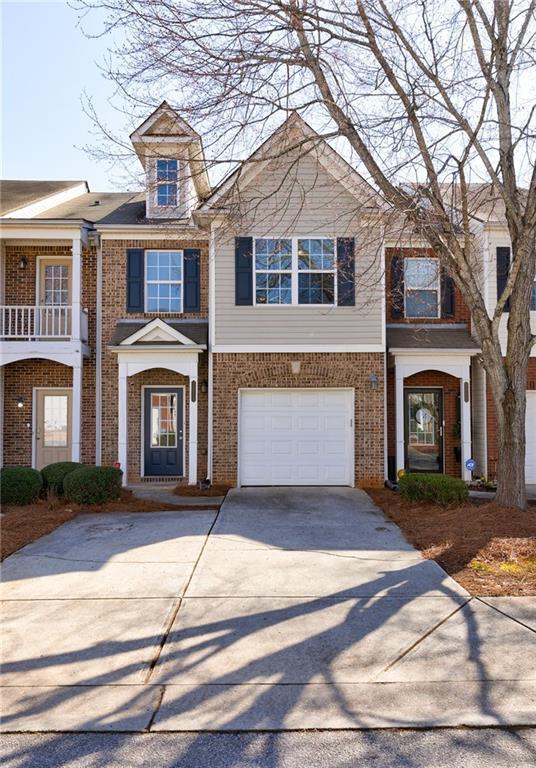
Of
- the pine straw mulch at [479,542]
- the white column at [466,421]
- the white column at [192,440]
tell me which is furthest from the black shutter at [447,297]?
the white column at [192,440]

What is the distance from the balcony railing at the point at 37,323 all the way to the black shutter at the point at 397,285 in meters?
7.41

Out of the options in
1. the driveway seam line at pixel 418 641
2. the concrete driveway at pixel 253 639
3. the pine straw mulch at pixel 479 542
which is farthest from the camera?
the pine straw mulch at pixel 479 542

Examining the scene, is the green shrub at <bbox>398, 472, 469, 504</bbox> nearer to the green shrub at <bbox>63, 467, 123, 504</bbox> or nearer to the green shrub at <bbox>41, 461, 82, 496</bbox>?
the green shrub at <bbox>63, 467, 123, 504</bbox>

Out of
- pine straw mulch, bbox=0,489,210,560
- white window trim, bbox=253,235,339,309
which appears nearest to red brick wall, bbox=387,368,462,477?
white window trim, bbox=253,235,339,309

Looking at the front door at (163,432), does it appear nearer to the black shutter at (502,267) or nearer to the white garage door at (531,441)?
the black shutter at (502,267)

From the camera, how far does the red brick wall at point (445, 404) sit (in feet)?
44.4

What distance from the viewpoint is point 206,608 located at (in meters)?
A: 5.38

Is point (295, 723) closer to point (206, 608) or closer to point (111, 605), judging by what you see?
point (206, 608)

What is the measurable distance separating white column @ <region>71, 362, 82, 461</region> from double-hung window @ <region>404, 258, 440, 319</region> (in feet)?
26.0

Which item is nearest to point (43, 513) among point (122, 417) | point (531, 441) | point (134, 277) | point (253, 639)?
point (122, 417)

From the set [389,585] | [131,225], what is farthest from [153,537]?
[131,225]

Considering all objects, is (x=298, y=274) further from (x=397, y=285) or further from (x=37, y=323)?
(x=37, y=323)

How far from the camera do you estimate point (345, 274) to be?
11891 millimetres

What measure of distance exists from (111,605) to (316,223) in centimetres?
913
